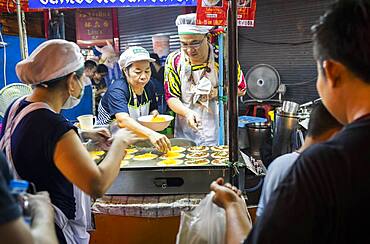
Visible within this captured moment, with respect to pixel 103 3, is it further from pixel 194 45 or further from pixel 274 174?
pixel 274 174

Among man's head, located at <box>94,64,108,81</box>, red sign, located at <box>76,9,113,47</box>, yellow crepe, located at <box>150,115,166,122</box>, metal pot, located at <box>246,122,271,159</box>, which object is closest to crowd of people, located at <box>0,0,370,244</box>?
yellow crepe, located at <box>150,115,166,122</box>

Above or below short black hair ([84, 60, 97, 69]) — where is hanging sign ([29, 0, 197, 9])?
above

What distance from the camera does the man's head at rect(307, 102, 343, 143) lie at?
145 centimetres

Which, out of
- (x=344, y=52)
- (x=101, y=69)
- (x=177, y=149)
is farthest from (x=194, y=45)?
(x=101, y=69)

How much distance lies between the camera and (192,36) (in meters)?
2.87

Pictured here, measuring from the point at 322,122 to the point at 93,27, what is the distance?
5.30m

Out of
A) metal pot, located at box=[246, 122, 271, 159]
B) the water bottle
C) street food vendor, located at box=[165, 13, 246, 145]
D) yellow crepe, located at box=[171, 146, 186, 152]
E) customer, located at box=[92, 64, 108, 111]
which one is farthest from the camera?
customer, located at box=[92, 64, 108, 111]

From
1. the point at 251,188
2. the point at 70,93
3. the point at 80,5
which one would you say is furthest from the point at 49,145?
the point at 80,5

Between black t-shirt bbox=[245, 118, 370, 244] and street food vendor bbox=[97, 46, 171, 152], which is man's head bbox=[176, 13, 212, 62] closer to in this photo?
street food vendor bbox=[97, 46, 171, 152]

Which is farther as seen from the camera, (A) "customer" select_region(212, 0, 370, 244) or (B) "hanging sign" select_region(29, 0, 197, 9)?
(B) "hanging sign" select_region(29, 0, 197, 9)

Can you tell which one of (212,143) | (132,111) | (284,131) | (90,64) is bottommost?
(284,131)

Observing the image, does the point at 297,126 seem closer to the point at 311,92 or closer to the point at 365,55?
the point at 311,92

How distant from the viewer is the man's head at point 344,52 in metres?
0.78

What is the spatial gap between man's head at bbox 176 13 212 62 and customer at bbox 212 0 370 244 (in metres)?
2.02
